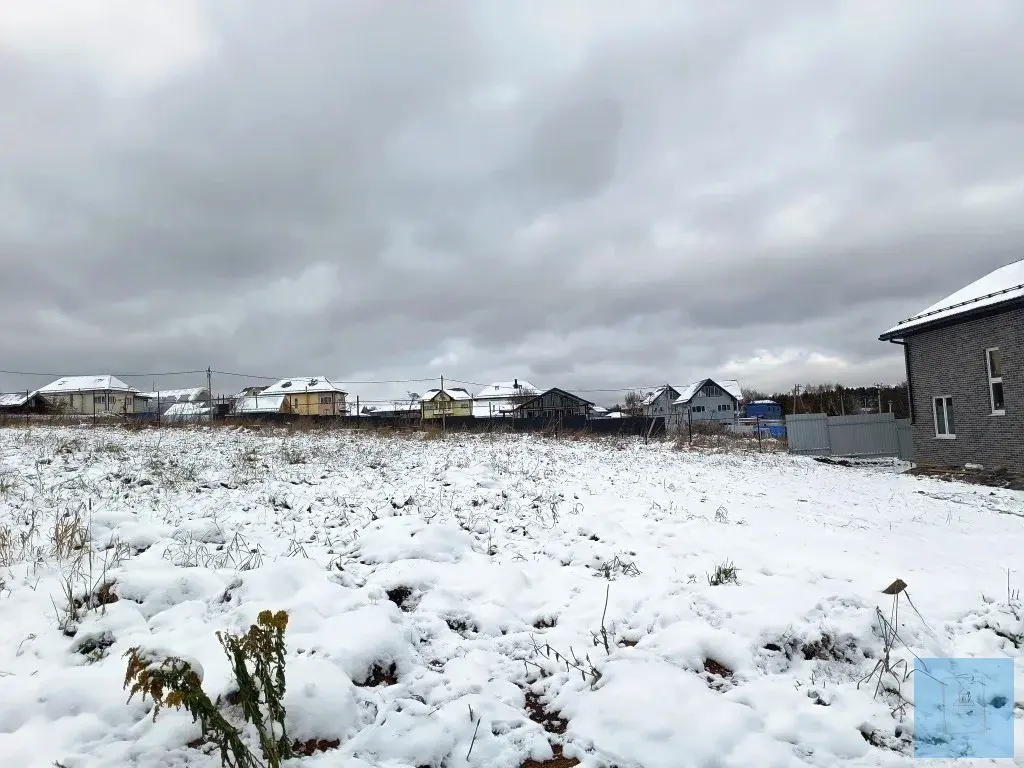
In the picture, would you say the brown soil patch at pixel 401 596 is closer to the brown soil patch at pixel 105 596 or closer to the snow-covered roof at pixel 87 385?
the brown soil patch at pixel 105 596

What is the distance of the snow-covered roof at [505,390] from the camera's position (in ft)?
220

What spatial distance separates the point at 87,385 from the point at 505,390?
160 feet

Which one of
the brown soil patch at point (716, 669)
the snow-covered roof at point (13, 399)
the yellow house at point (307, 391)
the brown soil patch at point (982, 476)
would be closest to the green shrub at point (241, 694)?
the brown soil patch at point (716, 669)

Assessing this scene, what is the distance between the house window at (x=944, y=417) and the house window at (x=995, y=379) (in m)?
1.38

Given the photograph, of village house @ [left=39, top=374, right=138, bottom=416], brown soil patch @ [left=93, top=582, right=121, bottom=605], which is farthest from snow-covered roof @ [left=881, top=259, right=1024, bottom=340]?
village house @ [left=39, top=374, right=138, bottom=416]

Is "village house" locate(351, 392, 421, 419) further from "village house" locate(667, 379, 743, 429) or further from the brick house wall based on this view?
"village house" locate(667, 379, 743, 429)

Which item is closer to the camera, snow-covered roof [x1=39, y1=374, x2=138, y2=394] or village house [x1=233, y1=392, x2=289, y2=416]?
village house [x1=233, y1=392, x2=289, y2=416]

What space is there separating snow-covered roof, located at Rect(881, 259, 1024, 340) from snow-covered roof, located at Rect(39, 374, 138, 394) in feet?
239

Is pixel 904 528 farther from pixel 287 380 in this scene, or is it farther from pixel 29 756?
pixel 287 380

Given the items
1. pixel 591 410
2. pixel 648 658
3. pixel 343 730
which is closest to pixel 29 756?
pixel 343 730

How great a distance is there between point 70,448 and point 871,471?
66.0ft

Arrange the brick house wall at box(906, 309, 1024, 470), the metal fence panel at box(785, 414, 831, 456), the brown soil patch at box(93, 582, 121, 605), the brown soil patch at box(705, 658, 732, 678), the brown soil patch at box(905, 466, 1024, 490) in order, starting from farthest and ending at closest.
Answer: the metal fence panel at box(785, 414, 831, 456) < the brick house wall at box(906, 309, 1024, 470) < the brown soil patch at box(905, 466, 1024, 490) < the brown soil patch at box(93, 582, 121, 605) < the brown soil patch at box(705, 658, 732, 678)

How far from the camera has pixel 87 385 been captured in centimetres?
6181

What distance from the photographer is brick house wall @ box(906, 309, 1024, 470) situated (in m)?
13.4
